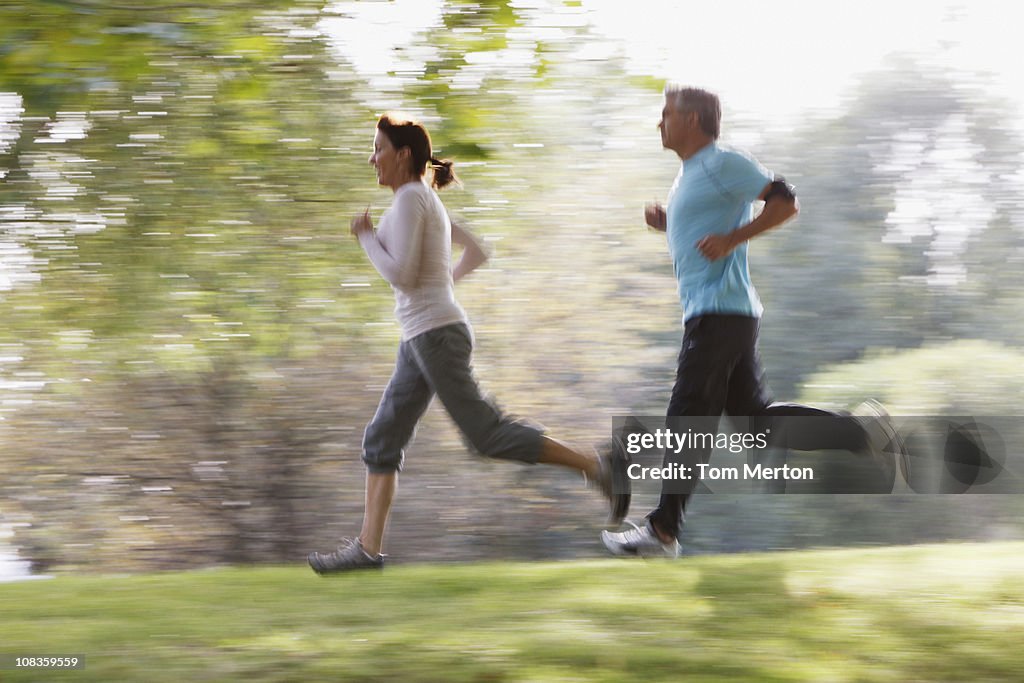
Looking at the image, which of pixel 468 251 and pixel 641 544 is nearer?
pixel 641 544

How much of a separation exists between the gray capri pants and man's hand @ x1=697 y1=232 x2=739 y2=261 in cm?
89

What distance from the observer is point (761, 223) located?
3729 millimetres

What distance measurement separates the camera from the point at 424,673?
2.86m

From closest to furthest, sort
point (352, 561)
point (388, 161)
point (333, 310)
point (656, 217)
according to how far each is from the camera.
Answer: point (388, 161)
point (352, 561)
point (656, 217)
point (333, 310)

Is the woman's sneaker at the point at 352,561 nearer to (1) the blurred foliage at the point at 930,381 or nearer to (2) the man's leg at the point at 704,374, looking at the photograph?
(2) the man's leg at the point at 704,374

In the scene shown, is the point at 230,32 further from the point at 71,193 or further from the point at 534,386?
the point at 534,386

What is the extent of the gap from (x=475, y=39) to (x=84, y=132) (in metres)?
2.45

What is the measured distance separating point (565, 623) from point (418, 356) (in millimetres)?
1146

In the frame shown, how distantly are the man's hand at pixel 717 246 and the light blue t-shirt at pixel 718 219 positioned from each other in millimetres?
49

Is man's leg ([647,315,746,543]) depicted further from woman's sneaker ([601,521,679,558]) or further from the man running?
woman's sneaker ([601,521,679,558])

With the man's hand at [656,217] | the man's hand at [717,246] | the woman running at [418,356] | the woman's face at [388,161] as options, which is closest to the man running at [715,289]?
the man's hand at [717,246]

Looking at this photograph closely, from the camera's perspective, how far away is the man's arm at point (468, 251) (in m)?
4.25

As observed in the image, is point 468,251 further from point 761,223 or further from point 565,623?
point 565,623

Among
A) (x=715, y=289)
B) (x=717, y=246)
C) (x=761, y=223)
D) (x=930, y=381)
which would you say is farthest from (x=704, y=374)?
(x=930, y=381)
